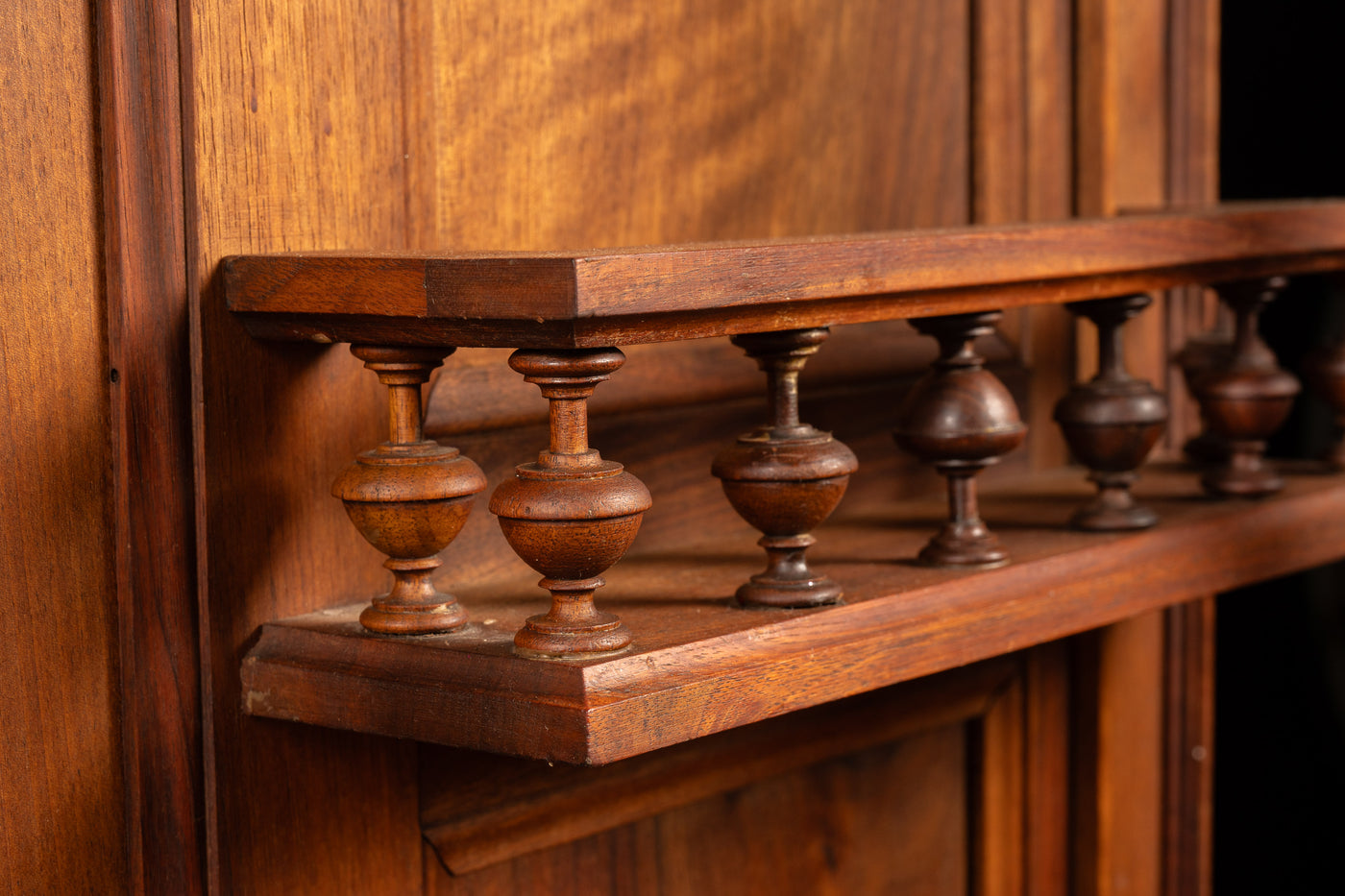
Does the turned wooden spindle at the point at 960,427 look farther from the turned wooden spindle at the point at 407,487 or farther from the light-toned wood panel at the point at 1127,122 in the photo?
the light-toned wood panel at the point at 1127,122

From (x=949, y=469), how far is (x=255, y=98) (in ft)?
1.31

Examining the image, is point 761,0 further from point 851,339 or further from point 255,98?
point 255,98

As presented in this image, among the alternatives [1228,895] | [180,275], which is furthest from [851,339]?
[1228,895]

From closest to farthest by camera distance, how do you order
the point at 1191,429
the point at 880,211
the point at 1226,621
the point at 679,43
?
the point at 679,43
the point at 880,211
the point at 1191,429
the point at 1226,621

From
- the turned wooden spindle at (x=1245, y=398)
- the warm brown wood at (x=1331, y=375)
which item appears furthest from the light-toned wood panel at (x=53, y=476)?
the warm brown wood at (x=1331, y=375)

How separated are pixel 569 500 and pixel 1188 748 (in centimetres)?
89

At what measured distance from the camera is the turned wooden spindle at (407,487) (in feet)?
2.11

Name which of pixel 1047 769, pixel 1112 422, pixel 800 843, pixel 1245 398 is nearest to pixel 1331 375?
pixel 1245 398

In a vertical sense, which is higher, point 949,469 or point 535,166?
point 535,166

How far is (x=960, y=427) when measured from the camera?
0.80 meters

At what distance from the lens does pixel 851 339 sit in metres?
0.98

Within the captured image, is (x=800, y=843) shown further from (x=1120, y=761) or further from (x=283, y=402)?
(x=283, y=402)

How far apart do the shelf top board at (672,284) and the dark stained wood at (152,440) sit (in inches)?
1.5

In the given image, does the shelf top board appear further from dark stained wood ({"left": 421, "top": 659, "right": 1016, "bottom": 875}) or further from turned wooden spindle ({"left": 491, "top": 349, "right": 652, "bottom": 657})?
dark stained wood ({"left": 421, "top": 659, "right": 1016, "bottom": 875})
